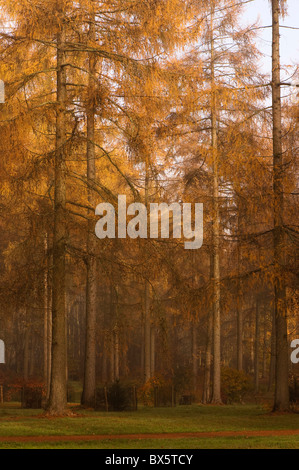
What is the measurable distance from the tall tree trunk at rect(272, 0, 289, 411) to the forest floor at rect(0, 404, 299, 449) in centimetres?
91

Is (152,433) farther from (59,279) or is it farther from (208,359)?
(208,359)

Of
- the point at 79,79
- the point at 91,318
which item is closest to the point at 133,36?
the point at 79,79

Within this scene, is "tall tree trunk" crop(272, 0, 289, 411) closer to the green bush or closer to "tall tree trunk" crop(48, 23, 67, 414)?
"tall tree trunk" crop(48, 23, 67, 414)

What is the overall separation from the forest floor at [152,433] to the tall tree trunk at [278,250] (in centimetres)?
91

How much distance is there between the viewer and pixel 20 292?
12789 mm

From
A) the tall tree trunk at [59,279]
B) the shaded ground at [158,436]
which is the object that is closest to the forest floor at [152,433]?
the shaded ground at [158,436]

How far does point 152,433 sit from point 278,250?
5527 mm

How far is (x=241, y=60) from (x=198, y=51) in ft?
5.23

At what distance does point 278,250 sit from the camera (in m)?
14.0

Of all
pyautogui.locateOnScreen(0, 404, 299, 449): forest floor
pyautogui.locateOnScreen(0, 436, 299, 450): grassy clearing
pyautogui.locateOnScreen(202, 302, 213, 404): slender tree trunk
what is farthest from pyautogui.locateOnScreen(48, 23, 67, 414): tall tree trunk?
pyautogui.locateOnScreen(202, 302, 213, 404): slender tree trunk

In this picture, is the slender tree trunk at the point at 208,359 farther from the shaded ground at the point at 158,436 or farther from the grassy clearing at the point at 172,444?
the grassy clearing at the point at 172,444

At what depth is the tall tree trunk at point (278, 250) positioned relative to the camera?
14.0m

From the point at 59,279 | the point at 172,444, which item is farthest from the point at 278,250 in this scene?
the point at 172,444

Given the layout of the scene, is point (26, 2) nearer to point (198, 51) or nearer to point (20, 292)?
point (20, 292)
